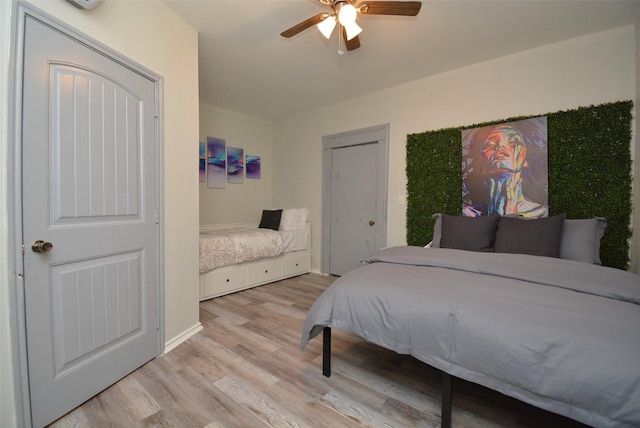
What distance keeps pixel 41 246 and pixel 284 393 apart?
58.1 inches

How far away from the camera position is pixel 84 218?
150 cm

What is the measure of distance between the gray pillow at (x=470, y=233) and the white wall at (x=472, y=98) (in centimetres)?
89

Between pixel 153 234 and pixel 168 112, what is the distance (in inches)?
35.9

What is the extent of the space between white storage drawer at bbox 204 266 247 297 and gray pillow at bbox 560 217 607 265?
3.18 meters

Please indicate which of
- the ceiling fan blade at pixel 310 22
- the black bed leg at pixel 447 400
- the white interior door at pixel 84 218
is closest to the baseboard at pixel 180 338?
the white interior door at pixel 84 218

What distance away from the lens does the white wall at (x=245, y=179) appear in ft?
13.3

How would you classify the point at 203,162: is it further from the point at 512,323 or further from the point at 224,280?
the point at 512,323

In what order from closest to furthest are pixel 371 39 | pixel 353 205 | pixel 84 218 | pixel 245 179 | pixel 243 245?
pixel 84 218
pixel 371 39
pixel 243 245
pixel 353 205
pixel 245 179

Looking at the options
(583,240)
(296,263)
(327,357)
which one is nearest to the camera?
(327,357)

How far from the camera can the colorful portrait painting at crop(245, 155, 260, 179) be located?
181 inches

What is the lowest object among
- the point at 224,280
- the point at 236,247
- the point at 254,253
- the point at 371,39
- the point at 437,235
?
the point at 224,280

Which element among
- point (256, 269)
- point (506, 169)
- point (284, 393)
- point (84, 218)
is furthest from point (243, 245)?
point (506, 169)

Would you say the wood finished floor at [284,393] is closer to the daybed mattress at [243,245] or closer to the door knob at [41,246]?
the door knob at [41,246]

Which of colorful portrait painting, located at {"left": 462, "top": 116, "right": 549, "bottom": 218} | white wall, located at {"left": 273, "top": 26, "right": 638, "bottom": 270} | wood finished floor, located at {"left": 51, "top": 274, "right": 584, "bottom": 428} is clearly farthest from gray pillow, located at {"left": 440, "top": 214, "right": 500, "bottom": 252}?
wood finished floor, located at {"left": 51, "top": 274, "right": 584, "bottom": 428}
